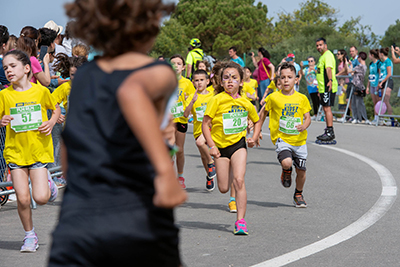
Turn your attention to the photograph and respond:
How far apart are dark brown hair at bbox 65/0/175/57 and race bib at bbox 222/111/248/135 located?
4624 mm

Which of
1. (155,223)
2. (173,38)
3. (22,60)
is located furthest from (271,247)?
(173,38)

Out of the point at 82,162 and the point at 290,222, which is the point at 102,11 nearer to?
the point at 82,162

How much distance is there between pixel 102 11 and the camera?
210cm

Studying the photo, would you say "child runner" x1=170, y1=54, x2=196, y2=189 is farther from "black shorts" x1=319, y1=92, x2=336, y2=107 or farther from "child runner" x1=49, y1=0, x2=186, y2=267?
"child runner" x1=49, y1=0, x2=186, y2=267

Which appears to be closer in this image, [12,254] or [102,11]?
[102,11]

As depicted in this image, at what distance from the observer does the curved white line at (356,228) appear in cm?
527

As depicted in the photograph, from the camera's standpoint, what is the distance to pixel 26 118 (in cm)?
580

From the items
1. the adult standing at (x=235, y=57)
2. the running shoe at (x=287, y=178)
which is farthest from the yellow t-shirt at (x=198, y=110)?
the adult standing at (x=235, y=57)

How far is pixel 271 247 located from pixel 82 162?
3.79 m

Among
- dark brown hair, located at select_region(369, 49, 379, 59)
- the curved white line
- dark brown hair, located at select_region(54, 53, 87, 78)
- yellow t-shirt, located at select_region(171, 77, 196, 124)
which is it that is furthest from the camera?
dark brown hair, located at select_region(369, 49, 379, 59)

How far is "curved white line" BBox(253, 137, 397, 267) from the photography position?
5266 millimetres

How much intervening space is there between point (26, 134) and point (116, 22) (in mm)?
4032

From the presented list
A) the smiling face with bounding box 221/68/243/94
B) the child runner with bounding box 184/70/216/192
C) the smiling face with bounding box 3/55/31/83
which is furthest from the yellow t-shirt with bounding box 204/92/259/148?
the smiling face with bounding box 3/55/31/83

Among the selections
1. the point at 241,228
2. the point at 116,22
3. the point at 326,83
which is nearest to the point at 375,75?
the point at 326,83
